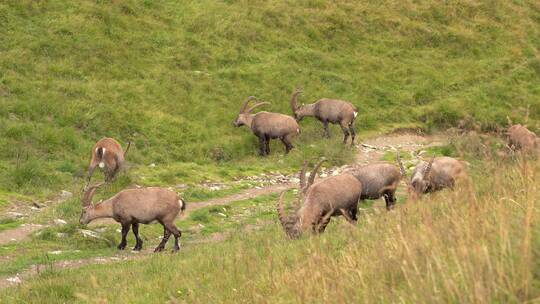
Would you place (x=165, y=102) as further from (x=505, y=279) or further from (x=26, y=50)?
(x=505, y=279)

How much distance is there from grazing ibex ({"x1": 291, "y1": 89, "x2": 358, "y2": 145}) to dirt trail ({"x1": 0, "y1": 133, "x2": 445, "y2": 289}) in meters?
0.96

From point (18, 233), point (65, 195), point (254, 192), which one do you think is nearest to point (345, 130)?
point (254, 192)

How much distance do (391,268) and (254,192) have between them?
15797 millimetres

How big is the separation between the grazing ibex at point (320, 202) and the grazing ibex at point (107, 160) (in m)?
8.49

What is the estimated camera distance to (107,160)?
67.8 ft

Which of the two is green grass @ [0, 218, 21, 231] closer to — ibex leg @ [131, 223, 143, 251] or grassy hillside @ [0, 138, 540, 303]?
ibex leg @ [131, 223, 143, 251]

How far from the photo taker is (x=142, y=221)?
15430 millimetres

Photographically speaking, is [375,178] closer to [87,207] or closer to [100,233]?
[100,233]

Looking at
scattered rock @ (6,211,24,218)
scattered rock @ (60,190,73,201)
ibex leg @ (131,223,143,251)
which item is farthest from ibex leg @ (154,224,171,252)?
scattered rock @ (60,190,73,201)

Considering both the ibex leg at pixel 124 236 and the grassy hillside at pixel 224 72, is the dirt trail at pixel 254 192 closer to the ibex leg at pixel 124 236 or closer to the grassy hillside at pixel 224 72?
the ibex leg at pixel 124 236

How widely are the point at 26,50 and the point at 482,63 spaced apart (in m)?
22.4

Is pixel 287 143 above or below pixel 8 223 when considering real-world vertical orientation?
below

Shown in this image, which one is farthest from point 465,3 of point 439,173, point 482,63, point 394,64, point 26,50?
point 439,173

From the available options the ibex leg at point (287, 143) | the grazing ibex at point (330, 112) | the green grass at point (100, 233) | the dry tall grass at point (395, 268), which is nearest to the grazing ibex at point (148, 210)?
the green grass at point (100, 233)
